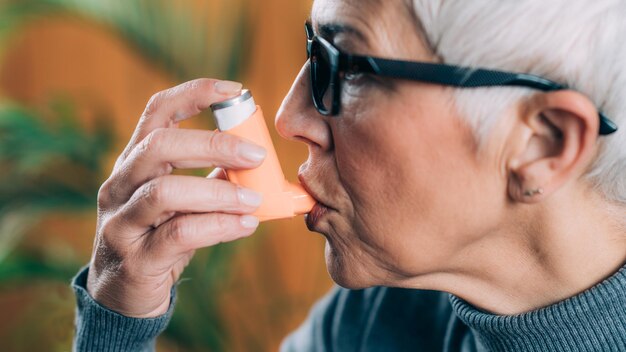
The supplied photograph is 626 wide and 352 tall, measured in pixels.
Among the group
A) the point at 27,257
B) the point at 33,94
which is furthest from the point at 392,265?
the point at 33,94

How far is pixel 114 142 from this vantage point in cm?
210

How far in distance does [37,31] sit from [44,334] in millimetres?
1120

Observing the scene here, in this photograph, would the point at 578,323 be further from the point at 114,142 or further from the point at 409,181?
the point at 114,142

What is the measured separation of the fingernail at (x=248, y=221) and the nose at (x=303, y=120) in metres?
0.15

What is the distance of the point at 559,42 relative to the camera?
958mm

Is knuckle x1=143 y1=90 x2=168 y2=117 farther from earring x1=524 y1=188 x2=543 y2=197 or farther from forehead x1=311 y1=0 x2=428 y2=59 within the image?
earring x1=524 y1=188 x2=543 y2=197

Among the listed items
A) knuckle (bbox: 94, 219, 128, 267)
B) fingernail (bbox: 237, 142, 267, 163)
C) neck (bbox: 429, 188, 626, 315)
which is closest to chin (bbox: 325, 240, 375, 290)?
neck (bbox: 429, 188, 626, 315)

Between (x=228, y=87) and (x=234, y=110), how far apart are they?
0.06m

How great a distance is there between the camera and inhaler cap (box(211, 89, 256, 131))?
1.07 meters

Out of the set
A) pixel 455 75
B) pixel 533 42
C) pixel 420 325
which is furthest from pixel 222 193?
pixel 420 325

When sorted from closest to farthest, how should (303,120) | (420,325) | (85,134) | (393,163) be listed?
(393,163)
(303,120)
(420,325)
(85,134)

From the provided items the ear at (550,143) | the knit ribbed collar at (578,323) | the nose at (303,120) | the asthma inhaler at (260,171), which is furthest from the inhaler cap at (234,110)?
the knit ribbed collar at (578,323)

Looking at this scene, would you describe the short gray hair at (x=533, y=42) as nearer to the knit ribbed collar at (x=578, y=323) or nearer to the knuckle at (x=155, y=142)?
the knit ribbed collar at (x=578, y=323)

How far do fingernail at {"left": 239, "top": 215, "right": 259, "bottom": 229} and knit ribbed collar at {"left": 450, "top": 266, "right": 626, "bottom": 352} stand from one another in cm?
41
